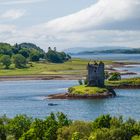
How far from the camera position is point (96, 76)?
18500 cm

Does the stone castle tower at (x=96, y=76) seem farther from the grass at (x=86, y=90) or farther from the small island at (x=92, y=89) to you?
the grass at (x=86, y=90)

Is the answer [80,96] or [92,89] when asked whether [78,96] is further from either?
[92,89]

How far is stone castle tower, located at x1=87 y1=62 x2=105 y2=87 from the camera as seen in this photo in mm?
184750

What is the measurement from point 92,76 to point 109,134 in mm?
113802

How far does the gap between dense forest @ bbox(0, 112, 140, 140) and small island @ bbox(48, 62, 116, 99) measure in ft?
296

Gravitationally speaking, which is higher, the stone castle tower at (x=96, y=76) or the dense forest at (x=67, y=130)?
the stone castle tower at (x=96, y=76)

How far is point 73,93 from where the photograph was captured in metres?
174

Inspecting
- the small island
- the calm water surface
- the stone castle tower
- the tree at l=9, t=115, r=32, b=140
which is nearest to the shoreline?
the small island

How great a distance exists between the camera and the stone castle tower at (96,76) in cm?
18475

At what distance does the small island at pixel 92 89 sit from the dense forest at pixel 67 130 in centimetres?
9008

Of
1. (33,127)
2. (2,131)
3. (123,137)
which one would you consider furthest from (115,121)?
(2,131)

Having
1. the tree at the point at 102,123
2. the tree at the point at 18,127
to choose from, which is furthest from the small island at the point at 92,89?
the tree at the point at 102,123

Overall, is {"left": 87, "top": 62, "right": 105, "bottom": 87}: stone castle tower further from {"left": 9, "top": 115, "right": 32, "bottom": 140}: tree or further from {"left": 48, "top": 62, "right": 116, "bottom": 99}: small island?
{"left": 9, "top": 115, "right": 32, "bottom": 140}: tree

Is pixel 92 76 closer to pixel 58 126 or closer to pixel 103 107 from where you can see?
pixel 103 107
